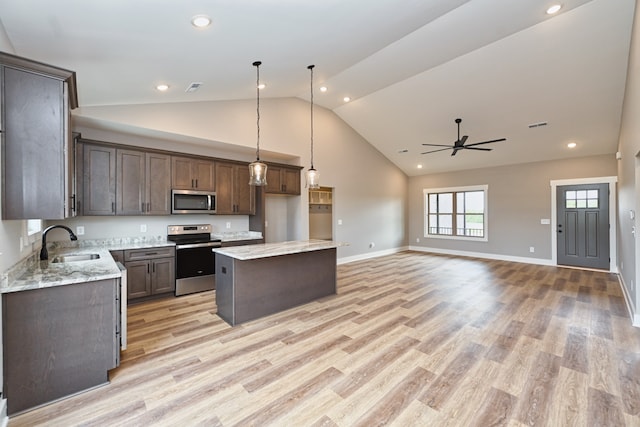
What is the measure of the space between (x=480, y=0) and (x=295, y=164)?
163 inches

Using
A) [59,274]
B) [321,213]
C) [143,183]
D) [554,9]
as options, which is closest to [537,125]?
[554,9]

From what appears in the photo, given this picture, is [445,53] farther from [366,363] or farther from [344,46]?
[366,363]

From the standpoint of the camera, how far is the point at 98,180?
3.91 m

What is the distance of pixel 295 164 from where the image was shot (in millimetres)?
6270

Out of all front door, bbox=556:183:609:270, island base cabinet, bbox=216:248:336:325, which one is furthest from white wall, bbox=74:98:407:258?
front door, bbox=556:183:609:270

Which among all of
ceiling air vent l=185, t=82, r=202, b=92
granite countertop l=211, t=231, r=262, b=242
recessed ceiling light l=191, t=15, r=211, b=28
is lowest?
granite countertop l=211, t=231, r=262, b=242

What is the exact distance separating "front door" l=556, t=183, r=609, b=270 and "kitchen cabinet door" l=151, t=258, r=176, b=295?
844 cm

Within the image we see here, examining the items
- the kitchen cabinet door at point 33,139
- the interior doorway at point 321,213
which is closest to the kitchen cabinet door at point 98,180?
the kitchen cabinet door at point 33,139

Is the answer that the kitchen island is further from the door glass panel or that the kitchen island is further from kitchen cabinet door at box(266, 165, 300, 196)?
the door glass panel

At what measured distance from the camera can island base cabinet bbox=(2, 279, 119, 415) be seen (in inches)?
74.1

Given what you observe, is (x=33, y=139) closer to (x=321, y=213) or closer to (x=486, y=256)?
(x=321, y=213)

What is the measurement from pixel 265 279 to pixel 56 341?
6.54 feet

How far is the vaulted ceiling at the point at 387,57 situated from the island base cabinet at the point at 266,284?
2.27m

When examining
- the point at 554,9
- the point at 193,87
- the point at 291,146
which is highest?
the point at 554,9
